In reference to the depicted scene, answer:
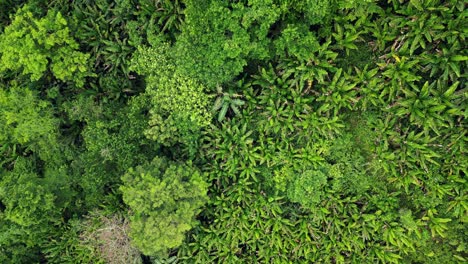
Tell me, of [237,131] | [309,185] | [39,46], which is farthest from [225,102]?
[39,46]

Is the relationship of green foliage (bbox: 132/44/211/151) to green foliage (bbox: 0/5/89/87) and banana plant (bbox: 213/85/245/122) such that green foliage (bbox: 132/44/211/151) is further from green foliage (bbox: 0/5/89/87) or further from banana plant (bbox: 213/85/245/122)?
green foliage (bbox: 0/5/89/87)

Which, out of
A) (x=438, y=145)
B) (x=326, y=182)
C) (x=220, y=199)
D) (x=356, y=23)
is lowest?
(x=220, y=199)

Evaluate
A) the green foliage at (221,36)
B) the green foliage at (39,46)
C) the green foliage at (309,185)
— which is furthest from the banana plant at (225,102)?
the green foliage at (39,46)

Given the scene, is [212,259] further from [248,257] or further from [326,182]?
[326,182]

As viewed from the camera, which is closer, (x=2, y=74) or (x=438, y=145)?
(x=438, y=145)

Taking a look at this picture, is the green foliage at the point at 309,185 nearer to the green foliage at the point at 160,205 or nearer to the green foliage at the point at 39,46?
the green foliage at the point at 160,205

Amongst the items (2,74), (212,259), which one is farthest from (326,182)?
(2,74)
